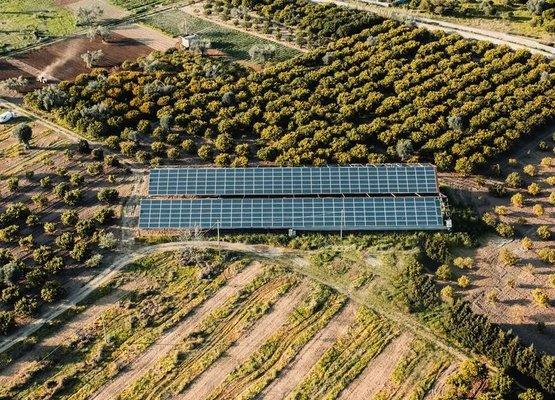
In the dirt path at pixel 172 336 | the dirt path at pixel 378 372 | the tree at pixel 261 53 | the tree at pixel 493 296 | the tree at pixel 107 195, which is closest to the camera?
the dirt path at pixel 378 372

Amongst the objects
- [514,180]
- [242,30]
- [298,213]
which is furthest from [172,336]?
[242,30]

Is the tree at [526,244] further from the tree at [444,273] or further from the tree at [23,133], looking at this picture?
the tree at [23,133]

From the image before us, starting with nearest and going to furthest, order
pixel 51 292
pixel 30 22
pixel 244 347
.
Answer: pixel 244 347 → pixel 51 292 → pixel 30 22

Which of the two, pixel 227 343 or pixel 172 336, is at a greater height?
pixel 227 343

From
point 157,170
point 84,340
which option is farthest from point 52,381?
point 157,170

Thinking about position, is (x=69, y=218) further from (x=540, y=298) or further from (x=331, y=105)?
(x=540, y=298)

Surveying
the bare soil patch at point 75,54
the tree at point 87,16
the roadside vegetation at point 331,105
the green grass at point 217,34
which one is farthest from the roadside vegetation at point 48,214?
the green grass at point 217,34
